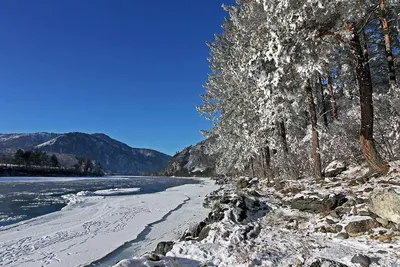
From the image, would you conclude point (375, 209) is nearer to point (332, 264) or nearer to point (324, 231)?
point (324, 231)

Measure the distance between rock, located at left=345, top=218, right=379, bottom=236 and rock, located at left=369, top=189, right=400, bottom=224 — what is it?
0.24 meters

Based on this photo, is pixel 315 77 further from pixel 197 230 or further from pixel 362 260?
pixel 362 260

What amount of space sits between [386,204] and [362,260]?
171 centimetres

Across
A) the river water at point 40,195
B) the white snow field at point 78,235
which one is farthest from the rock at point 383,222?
the river water at point 40,195

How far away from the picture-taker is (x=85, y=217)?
579 inches

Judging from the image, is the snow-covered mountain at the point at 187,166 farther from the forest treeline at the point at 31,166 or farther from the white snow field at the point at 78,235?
the white snow field at the point at 78,235

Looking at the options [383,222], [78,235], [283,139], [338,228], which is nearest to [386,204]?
[383,222]

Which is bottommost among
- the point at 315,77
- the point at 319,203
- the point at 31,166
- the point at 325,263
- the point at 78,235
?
the point at 78,235

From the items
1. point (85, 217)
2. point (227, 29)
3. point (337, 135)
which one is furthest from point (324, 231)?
point (227, 29)

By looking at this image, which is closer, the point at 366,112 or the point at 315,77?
the point at 366,112

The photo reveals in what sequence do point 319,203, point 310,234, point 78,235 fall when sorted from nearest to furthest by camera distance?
1. point 310,234
2. point 319,203
3. point 78,235

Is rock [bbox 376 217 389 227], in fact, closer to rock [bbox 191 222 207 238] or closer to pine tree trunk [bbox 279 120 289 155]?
rock [bbox 191 222 207 238]

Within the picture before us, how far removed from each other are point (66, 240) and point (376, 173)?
10.5 metres

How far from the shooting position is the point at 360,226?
5680 mm
